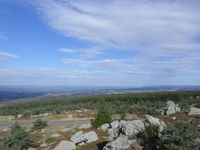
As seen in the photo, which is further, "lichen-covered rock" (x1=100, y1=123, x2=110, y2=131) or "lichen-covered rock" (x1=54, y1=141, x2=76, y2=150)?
"lichen-covered rock" (x1=100, y1=123, x2=110, y2=131)

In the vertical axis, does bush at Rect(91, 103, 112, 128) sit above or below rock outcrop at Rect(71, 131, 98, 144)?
above

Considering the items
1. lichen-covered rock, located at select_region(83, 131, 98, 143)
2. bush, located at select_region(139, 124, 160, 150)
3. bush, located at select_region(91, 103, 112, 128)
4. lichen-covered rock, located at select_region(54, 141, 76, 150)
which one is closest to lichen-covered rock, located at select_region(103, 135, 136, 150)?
bush, located at select_region(139, 124, 160, 150)

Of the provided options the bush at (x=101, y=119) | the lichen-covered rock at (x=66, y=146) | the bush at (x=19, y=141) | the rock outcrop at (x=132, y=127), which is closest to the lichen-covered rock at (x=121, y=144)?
the rock outcrop at (x=132, y=127)

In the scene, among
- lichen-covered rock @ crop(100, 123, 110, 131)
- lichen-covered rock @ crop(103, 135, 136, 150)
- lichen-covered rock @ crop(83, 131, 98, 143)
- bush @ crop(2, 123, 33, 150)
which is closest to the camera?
lichen-covered rock @ crop(103, 135, 136, 150)

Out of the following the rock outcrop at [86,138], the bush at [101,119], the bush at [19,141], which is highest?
the bush at [101,119]

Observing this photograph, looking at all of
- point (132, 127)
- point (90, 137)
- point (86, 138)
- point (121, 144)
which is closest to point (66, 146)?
point (86, 138)

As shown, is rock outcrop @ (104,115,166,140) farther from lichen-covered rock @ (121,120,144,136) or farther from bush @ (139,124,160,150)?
bush @ (139,124,160,150)

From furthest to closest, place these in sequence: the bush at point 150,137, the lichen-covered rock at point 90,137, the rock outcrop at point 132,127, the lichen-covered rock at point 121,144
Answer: the lichen-covered rock at point 90,137
the rock outcrop at point 132,127
the lichen-covered rock at point 121,144
the bush at point 150,137

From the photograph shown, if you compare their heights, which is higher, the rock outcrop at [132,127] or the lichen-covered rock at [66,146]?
the rock outcrop at [132,127]

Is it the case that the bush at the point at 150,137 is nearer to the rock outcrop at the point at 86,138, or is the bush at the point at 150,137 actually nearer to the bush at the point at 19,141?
the rock outcrop at the point at 86,138

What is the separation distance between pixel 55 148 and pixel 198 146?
13.2m

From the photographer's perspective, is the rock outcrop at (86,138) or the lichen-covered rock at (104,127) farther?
the lichen-covered rock at (104,127)

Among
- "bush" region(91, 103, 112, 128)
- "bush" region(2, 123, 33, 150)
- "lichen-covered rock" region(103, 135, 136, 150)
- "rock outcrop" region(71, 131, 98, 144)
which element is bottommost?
"bush" region(2, 123, 33, 150)

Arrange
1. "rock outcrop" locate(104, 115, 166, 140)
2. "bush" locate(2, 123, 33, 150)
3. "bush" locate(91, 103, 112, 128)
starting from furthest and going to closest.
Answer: "bush" locate(91, 103, 112, 128)
"bush" locate(2, 123, 33, 150)
"rock outcrop" locate(104, 115, 166, 140)
